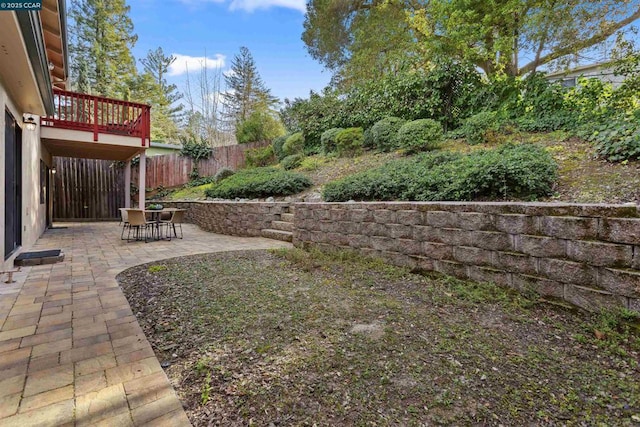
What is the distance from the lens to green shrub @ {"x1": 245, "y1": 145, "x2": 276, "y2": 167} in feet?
40.7

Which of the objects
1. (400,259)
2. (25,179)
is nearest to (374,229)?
(400,259)

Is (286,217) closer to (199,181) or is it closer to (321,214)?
(321,214)

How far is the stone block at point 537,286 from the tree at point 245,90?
2351cm

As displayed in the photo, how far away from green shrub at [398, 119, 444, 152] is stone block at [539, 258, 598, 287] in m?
4.87

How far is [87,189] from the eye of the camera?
11.4m

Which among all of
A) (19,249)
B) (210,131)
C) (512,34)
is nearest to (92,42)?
(210,131)

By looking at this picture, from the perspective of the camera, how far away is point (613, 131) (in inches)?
180

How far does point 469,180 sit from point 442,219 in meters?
1.17

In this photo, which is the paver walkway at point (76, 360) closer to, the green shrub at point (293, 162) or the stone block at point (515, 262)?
the stone block at point (515, 262)

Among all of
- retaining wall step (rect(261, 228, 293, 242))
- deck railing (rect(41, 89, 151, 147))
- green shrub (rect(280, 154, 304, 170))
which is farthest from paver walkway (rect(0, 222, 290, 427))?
green shrub (rect(280, 154, 304, 170))

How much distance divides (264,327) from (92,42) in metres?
24.0

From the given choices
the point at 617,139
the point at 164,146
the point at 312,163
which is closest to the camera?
the point at 617,139

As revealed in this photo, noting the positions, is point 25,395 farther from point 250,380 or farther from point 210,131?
point 210,131

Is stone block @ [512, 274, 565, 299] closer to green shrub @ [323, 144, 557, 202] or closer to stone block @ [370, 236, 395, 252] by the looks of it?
stone block @ [370, 236, 395, 252]
